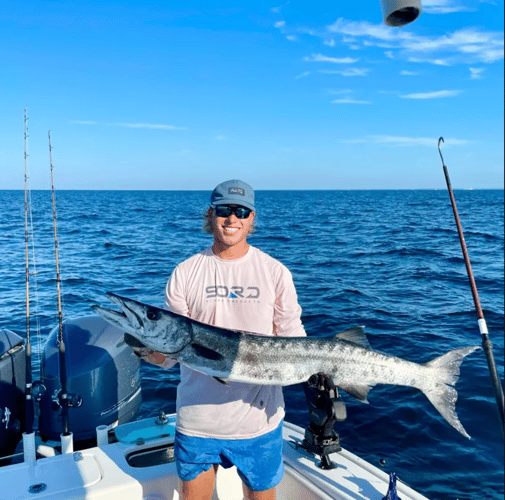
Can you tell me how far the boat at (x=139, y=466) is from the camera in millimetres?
3807

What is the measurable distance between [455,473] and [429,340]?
469 centimetres

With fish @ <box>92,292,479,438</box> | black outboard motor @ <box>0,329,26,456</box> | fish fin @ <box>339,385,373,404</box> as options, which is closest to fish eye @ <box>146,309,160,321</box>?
fish @ <box>92,292,479,438</box>

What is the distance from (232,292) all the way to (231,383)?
67 centimetres

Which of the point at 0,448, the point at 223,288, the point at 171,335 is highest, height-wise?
the point at 223,288

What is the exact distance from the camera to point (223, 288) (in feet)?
10.9

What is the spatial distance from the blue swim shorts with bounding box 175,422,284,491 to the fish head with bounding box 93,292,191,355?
0.69 meters

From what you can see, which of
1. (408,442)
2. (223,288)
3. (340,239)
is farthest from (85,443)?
(340,239)

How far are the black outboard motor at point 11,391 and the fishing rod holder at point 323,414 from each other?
3.18 meters

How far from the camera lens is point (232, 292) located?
10.9ft

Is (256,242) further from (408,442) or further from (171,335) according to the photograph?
(171,335)

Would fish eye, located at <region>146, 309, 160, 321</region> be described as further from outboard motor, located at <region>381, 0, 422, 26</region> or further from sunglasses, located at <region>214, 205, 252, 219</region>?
outboard motor, located at <region>381, 0, 422, 26</region>

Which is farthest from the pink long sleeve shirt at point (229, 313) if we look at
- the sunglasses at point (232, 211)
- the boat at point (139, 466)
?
the boat at point (139, 466)

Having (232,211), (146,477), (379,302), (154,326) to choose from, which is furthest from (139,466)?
(379,302)

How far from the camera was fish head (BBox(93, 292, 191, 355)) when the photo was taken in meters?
3.22
